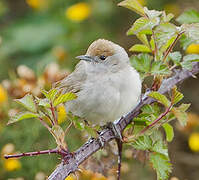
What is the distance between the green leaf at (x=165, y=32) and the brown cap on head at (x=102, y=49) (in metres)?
0.45

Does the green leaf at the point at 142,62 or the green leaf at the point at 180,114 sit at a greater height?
Result: the green leaf at the point at 142,62

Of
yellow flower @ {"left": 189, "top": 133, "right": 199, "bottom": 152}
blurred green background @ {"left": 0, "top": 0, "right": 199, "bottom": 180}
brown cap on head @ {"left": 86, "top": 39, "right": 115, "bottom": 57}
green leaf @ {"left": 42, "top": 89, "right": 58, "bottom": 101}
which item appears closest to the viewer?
green leaf @ {"left": 42, "top": 89, "right": 58, "bottom": 101}

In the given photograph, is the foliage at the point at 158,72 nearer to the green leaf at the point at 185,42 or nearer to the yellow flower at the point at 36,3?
the green leaf at the point at 185,42

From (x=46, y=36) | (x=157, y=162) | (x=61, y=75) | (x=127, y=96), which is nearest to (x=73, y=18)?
Answer: (x=46, y=36)

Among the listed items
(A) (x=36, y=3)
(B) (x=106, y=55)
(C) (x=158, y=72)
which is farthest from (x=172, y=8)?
(C) (x=158, y=72)

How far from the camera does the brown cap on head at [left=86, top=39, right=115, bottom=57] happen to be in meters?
1.68

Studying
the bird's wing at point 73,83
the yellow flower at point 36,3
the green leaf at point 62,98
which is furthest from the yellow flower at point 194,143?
the yellow flower at point 36,3

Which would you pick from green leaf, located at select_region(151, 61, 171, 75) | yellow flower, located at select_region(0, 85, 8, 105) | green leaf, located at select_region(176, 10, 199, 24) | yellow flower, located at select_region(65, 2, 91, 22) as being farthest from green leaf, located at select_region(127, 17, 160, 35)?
yellow flower, located at select_region(65, 2, 91, 22)

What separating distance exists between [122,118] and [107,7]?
1.98 metres

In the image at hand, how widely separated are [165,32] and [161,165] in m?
0.43

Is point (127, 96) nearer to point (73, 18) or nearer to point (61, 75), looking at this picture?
point (61, 75)

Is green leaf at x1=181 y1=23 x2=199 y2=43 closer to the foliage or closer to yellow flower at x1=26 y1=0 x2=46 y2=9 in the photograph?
the foliage

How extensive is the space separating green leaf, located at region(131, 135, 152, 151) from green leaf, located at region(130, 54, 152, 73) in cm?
27

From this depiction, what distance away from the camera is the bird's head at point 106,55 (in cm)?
169
